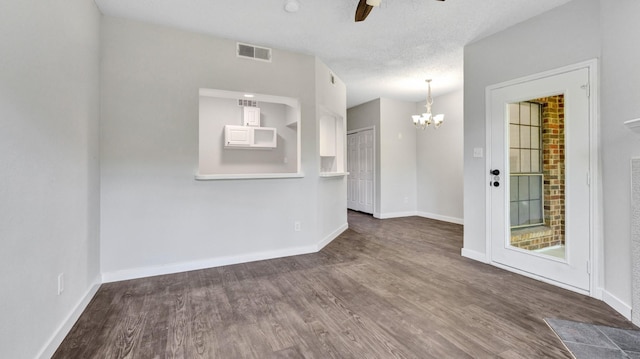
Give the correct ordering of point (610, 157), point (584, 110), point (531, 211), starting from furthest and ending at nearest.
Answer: point (531, 211), point (584, 110), point (610, 157)

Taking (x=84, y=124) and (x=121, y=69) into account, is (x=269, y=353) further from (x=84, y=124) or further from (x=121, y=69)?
(x=121, y=69)

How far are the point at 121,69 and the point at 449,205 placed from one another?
5827mm

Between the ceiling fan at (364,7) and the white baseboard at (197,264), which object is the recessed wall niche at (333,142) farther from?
the ceiling fan at (364,7)

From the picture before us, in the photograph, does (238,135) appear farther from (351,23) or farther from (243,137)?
(351,23)

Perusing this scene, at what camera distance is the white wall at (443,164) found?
222 inches

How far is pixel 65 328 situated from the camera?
1.88m

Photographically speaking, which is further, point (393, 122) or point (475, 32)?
point (393, 122)

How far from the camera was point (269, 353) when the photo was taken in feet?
5.52

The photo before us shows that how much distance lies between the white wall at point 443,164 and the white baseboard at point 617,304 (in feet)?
10.9

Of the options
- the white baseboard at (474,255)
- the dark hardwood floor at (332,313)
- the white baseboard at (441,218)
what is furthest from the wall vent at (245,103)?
the white baseboard at (441,218)

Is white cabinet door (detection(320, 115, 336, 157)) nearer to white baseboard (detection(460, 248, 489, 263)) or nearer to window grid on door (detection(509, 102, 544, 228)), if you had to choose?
white baseboard (detection(460, 248, 489, 263))

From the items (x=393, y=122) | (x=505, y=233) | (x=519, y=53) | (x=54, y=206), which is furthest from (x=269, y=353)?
(x=393, y=122)

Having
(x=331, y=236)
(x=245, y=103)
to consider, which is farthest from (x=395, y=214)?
(x=245, y=103)

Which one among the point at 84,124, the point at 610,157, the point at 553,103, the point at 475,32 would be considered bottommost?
the point at 610,157
